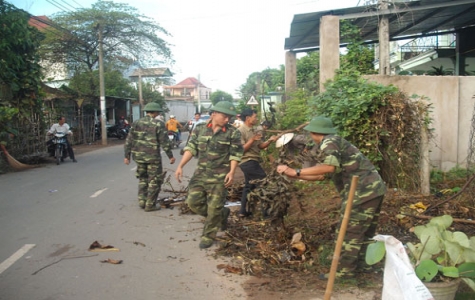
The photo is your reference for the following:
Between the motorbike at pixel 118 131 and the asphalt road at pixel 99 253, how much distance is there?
62.1 feet

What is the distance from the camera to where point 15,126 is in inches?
559

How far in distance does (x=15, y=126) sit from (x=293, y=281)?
503 inches

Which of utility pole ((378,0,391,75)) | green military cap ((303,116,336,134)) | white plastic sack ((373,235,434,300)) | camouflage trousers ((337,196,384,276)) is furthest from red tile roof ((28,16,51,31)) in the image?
white plastic sack ((373,235,434,300))

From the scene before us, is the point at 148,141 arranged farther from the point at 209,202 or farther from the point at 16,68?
the point at 16,68

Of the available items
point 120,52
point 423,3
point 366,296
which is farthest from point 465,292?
point 120,52

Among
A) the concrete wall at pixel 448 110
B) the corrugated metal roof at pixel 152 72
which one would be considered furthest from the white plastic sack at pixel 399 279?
the corrugated metal roof at pixel 152 72

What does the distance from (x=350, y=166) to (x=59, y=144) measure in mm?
12116

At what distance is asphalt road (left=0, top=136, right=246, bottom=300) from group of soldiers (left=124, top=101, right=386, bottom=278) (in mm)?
516

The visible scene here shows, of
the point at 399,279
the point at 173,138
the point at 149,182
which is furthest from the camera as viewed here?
the point at 173,138

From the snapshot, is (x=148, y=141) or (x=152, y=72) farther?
(x=152, y=72)

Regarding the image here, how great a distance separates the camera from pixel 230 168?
5.55 metres

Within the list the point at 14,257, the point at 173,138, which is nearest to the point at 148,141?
the point at 14,257

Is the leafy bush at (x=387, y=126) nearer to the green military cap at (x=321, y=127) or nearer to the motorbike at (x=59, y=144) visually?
the green military cap at (x=321, y=127)

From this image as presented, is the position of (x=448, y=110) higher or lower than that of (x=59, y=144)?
higher
